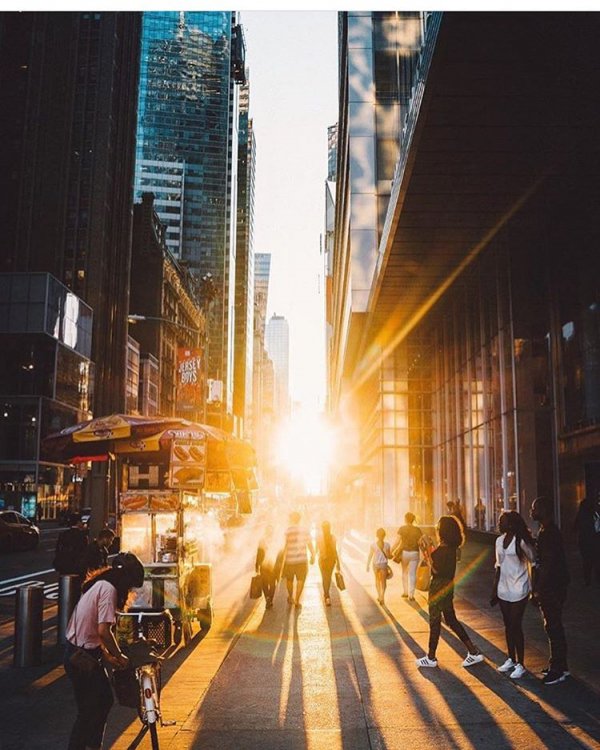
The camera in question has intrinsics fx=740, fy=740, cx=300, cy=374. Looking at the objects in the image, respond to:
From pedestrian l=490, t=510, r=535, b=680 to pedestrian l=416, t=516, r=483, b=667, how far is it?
1.78 ft

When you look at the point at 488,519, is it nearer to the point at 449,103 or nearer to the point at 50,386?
the point at 449,103

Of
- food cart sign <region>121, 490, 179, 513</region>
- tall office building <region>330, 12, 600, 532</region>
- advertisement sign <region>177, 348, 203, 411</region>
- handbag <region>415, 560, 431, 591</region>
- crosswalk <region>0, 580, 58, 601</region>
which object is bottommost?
crosswalk <region>0, 580, 58, 601</region>

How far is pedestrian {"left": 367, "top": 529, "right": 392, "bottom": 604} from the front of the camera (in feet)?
49.4

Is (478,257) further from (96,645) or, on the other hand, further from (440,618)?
(96,645)

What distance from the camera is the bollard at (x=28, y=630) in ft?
31.4

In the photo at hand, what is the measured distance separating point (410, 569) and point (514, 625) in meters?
7.30

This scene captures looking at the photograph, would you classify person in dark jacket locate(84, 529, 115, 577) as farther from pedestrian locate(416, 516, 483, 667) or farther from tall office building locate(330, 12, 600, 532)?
tall office building locate(330, 12, 600, 532)

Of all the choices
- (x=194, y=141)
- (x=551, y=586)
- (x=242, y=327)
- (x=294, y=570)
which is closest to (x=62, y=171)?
(x=294, y=570)

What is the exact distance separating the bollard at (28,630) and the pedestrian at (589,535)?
11090mm

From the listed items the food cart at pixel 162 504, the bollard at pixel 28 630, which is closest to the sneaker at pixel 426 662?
the food cart at pixel 162 504

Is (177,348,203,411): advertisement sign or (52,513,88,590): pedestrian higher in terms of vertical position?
(177,348,203,411): advertisement sign

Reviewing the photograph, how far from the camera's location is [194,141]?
6644 inches

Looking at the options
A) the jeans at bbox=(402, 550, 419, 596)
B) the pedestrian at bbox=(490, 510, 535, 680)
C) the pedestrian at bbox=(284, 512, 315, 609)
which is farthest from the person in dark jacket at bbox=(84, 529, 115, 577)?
the pedestrian at bbox=(490, 510, 535, 680)

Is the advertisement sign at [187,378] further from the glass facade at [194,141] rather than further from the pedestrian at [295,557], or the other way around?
the glass facade at [194,141]
